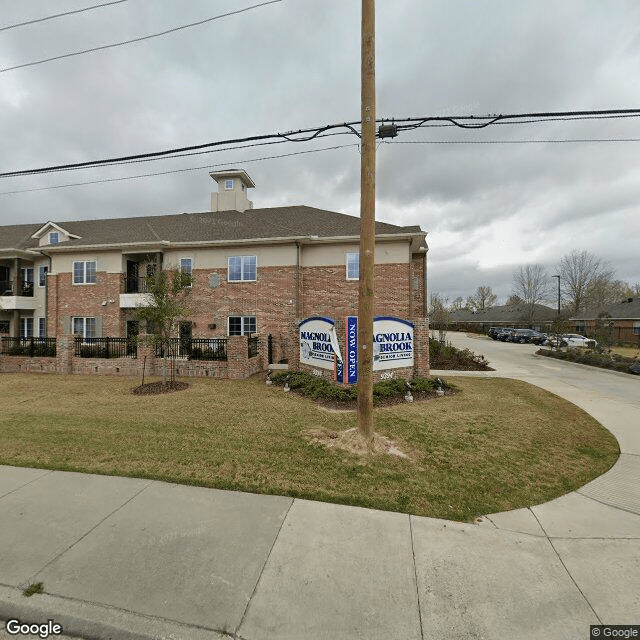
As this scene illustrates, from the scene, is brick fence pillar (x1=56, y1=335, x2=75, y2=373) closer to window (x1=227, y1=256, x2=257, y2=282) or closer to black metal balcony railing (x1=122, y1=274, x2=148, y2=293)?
black metal balcony railing (x1=122, y1=274, x2=148, y2=293)

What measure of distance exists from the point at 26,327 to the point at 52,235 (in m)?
6.52

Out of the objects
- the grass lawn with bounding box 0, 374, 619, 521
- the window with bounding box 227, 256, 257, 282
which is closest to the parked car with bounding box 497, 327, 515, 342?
the grass lawn with bounding box 0, 374, 619, 521

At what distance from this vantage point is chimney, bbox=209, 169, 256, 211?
22.7 m

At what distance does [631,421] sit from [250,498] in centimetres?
950

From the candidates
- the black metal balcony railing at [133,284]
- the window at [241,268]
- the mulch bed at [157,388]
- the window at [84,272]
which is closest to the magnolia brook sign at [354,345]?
the mulch bed at [157,388]

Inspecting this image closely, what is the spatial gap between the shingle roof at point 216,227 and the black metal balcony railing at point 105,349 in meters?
6.29

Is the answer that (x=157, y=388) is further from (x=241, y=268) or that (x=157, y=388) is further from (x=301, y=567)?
(x=301, y=567)

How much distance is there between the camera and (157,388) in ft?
36.8

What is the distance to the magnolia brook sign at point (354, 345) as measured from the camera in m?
9.84

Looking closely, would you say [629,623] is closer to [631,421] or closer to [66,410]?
[631,421]

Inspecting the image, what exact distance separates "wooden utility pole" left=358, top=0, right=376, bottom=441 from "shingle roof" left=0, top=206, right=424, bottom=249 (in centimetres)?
1083

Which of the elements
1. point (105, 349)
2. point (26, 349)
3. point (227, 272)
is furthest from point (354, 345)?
point (26, 349)

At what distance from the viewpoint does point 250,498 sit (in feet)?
13.9

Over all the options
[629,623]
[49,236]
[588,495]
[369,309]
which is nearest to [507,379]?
[588,495]
